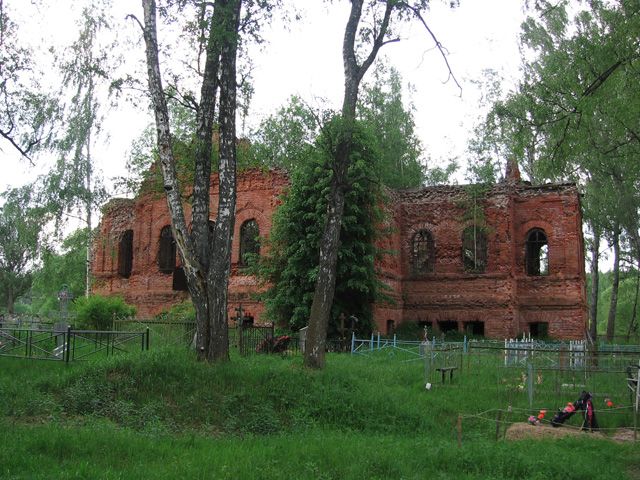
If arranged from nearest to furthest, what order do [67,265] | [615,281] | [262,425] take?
[262,425] < [67,265] < [615,281]

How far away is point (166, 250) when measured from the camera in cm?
3170

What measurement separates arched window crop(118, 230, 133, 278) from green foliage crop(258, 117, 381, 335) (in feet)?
37.4

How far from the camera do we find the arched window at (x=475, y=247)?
2912 centimetres

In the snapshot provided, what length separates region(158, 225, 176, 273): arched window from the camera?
103ft

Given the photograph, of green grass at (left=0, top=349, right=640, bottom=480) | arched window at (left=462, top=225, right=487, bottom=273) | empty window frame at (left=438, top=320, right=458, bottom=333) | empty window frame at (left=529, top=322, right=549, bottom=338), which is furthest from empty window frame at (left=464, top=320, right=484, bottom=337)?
green grass at (left=0, top=349, right=640, bottom=480)

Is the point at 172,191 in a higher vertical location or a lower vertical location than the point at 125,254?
higher

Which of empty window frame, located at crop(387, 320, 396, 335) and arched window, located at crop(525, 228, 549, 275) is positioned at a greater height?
arched window, located at crop(525, 228, 549, 275)

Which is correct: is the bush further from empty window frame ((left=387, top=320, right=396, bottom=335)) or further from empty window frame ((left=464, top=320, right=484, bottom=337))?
empty window frame ((left=464, top=320, right=484, bottom=337))

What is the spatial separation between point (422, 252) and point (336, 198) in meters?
16.8

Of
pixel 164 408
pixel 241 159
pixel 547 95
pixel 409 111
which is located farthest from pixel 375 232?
pixel 409 111

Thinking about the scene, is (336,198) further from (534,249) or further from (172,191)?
(534,249)

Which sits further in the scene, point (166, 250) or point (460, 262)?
point (166, 250)

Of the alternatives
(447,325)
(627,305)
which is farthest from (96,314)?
(627,305)

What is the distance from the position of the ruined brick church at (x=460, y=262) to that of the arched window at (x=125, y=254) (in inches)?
68.5
